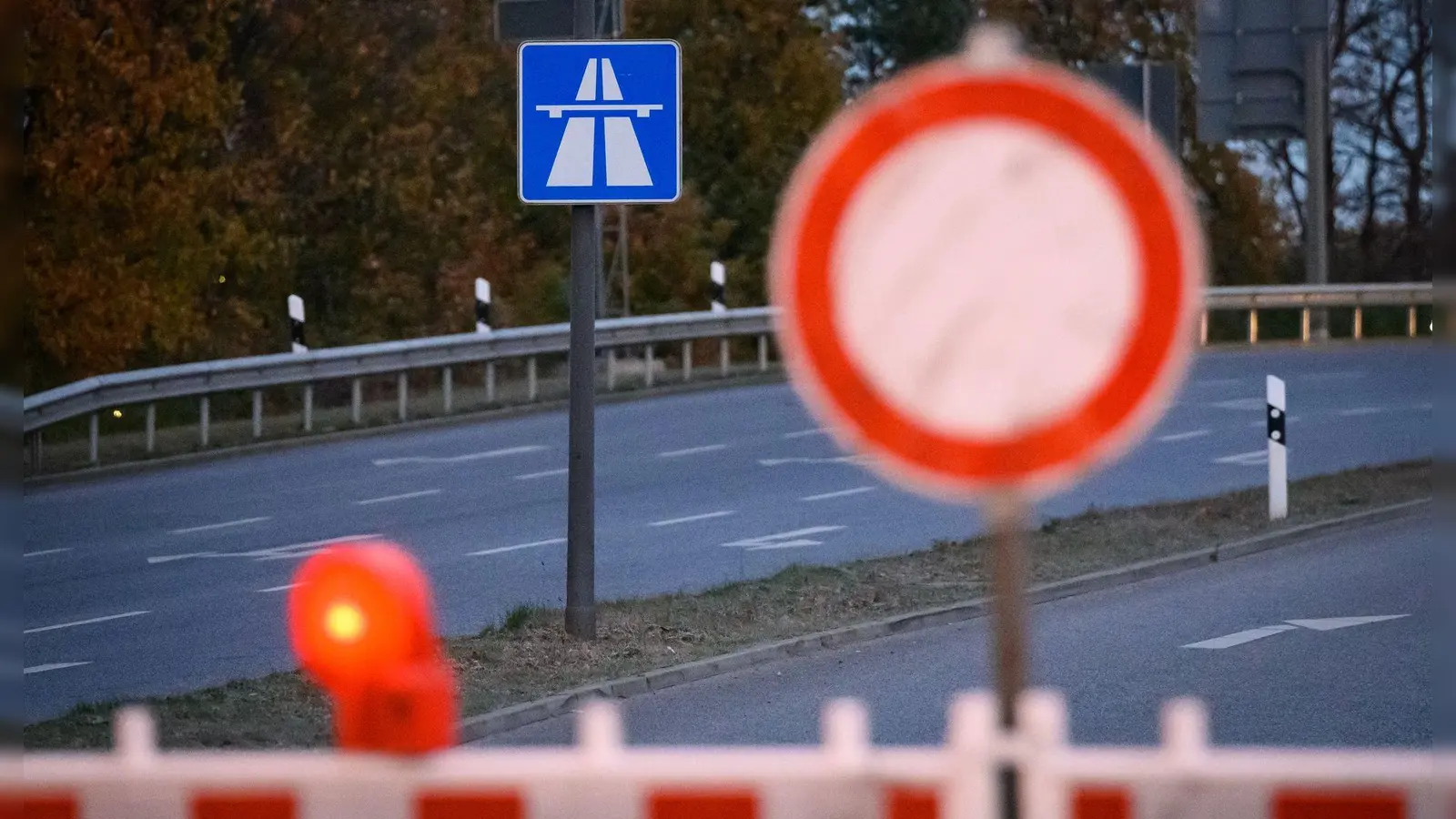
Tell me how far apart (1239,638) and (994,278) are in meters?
9.64

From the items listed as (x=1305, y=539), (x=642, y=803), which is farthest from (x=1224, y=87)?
(x=642, y=803)

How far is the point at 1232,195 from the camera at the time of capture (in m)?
49.3

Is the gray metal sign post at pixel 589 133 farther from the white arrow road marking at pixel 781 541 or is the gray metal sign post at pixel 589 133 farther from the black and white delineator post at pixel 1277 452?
the black and white delineator post at pixel 1277 452

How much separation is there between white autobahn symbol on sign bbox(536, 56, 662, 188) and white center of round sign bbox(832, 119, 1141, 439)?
28.7ft

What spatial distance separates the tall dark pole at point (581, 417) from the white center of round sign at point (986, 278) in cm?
882

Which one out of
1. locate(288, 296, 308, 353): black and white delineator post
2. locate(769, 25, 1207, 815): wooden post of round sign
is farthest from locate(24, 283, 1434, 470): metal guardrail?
locate(769, 25, 1207, 815): wooden post of round sign

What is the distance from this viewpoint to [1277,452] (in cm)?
1736

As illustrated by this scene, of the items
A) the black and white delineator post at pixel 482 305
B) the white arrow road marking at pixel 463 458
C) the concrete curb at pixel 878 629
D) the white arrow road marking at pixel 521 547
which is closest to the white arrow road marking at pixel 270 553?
the white arrow road marking at pixel 521 547

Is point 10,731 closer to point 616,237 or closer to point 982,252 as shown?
point 982,252

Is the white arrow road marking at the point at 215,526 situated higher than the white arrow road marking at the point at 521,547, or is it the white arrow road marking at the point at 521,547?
the white arrow road marking at the point at 215,526

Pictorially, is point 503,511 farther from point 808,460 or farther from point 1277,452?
point 1277,452

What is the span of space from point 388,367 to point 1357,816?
2405 centimetres

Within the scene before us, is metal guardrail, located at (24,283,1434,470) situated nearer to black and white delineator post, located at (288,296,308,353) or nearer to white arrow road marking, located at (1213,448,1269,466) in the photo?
black and white delineator post, located at (288,296,308,353)

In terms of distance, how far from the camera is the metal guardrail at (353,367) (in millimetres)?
23031
